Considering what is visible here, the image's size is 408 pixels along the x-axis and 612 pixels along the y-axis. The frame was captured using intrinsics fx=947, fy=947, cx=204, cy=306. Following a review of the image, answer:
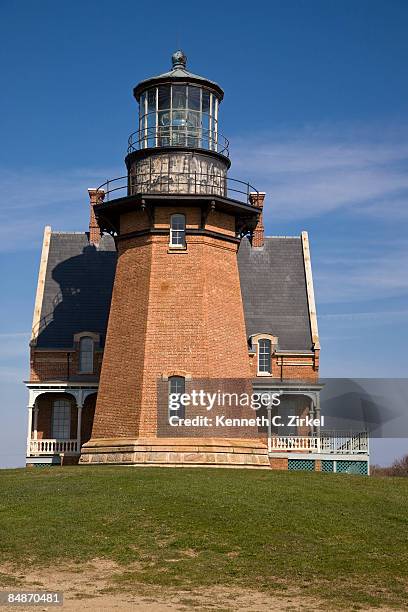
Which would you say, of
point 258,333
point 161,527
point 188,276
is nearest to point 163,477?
point 161,527

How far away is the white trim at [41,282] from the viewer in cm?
4044

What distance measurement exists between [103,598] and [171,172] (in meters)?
18.1

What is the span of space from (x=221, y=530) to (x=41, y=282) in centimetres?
2371

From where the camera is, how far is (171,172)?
31.4 metres

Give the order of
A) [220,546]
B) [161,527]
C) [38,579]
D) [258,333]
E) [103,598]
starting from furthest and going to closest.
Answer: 1. [258,333]
2. [161,527]
3. [220,546]
4. [38,579]
5. [103,598]

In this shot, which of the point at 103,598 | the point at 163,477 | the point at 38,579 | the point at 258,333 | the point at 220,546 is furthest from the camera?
the point at 258,333

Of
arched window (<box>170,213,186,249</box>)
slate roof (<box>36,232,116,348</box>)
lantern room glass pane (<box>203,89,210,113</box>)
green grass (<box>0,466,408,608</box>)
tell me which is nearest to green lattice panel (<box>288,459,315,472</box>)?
slate roof (<box>36,232,116,348</box>)

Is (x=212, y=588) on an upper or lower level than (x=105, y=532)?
lower

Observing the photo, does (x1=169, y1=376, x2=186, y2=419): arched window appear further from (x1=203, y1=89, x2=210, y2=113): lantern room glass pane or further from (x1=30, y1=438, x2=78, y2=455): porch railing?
(x1=203, y1=89, x2=210, y2=113): lantern room glass pane

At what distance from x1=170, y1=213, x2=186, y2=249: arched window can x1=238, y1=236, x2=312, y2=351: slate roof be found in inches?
388

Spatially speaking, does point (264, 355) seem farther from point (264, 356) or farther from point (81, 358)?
point (81, 358)

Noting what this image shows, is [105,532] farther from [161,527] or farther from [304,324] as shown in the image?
[304,324]

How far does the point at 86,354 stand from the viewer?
39938mm

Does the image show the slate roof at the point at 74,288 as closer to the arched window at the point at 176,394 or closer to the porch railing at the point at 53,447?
the porch railing at the point at 53,447
